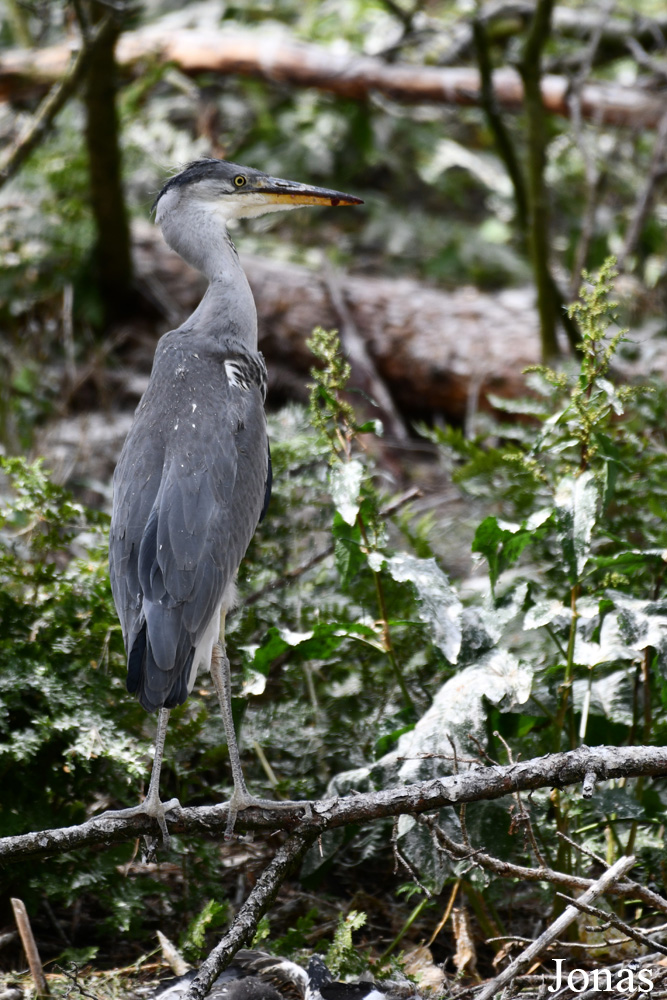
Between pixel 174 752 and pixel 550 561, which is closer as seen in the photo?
pixel 174 752

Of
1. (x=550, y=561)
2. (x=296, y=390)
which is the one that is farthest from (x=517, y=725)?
(x=296, y=390)

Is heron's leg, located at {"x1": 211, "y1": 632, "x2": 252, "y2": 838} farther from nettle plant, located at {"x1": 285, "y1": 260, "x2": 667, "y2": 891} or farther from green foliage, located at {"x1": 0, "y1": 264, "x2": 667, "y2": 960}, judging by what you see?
nettle plant, located at {"x1": 285, "y1": 260, "x2": 667, "y2": 891}

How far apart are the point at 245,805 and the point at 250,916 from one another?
15.6 inches

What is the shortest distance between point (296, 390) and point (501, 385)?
155 cm

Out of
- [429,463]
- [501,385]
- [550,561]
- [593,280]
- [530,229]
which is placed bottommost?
[429,463]

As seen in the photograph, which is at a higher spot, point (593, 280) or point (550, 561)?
point (593, 280)

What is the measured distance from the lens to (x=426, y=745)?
327cm

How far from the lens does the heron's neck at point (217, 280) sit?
4.16 meters

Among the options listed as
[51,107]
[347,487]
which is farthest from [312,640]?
[51,107]

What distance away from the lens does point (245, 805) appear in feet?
10.8

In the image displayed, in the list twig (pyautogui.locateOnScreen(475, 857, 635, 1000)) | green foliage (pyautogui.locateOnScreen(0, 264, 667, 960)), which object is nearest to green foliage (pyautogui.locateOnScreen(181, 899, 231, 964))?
green foliage (pyautogui.locateOnScreen(0, 264, 667, 960))

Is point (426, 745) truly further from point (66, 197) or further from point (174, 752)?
point (66, 197)

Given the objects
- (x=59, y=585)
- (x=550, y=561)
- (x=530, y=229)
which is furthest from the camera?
(x=530, y=229)

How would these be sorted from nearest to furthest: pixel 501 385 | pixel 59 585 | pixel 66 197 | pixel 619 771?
1. pixel 619 771
2. pixel 59 585
3. pixel 501 385
4. pixel 66 197
